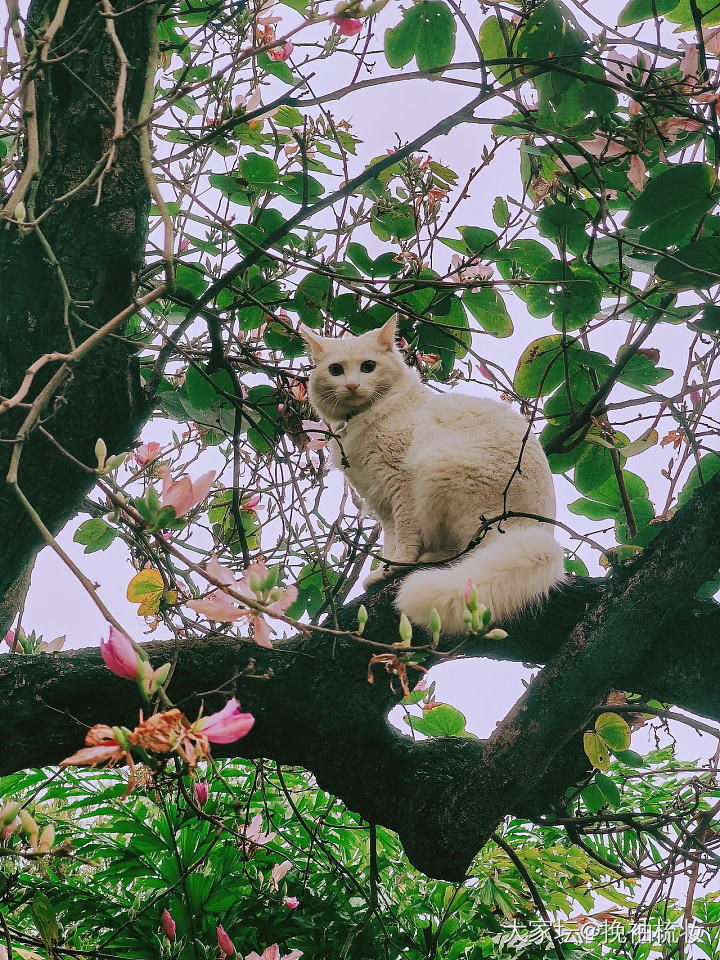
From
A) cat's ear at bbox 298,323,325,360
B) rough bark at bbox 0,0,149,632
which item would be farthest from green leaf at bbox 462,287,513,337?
rough bark at bbox 0,0,149,632

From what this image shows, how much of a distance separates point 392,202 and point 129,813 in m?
2.12

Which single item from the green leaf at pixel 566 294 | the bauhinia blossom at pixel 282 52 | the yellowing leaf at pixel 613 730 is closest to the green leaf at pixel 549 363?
the green leaf at pixel 566 294

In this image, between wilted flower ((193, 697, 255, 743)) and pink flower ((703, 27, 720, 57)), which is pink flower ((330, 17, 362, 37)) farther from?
wilted flower ((193, 697, 255, 743))

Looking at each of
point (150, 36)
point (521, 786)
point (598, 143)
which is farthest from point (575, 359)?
point (150, 36)

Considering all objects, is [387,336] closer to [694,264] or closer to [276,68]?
[276,68]

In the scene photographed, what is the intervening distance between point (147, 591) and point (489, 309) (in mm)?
1234

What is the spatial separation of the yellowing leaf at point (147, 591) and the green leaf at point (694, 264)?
44.7 inches

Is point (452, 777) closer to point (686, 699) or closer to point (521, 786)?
point (521, 786)

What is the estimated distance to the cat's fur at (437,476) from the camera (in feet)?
6.02

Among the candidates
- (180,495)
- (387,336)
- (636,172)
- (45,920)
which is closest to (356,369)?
(387,336)

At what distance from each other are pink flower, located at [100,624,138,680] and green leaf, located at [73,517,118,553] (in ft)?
4.88

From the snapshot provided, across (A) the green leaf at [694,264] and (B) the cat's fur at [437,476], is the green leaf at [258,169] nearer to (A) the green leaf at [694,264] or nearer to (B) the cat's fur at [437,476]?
(B) the cat's fur at [437,476]

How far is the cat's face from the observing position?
8.38 feet

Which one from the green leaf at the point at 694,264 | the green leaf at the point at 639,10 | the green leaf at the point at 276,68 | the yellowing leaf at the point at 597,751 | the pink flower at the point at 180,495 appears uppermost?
the green leaf at the point at 276,68
